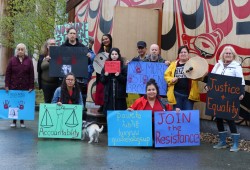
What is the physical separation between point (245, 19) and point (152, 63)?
1.78 meters

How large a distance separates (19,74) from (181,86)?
341 centimetres

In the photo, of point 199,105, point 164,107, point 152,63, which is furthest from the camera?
point 199,105

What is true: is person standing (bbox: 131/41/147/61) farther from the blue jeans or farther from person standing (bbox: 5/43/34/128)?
person standing (bbox: 5/43/34/128)

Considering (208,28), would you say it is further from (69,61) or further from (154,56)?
(69,61)

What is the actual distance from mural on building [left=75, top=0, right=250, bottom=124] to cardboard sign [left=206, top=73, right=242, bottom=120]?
70 cm

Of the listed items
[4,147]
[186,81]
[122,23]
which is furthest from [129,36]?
[4,147]

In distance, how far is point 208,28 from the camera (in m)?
8.34

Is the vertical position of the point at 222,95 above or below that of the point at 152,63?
below

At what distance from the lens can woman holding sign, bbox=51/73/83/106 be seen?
7.85 metres

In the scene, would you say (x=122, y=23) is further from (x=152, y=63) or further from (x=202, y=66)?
(x=202, y=66)

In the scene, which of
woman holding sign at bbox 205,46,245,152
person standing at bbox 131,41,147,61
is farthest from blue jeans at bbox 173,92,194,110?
person standing at bbox 131,41,147,61

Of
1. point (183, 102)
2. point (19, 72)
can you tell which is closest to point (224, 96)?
point (183, 102)

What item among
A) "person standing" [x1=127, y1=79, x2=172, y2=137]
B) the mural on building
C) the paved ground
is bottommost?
the paved ground

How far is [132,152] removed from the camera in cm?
685
